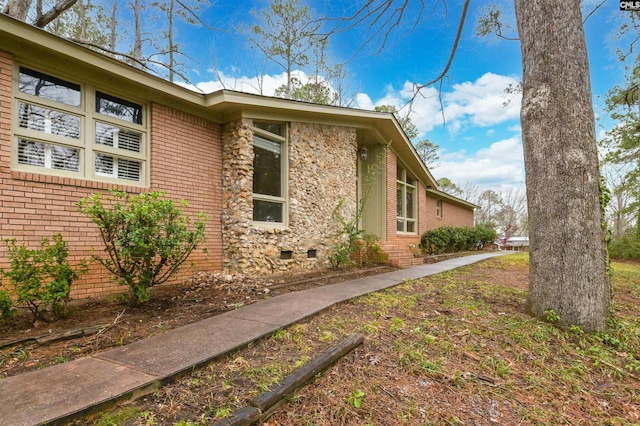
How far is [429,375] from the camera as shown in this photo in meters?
2.70

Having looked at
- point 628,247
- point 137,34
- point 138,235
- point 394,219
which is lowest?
point 628,247

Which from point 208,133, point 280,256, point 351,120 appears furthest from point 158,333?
point 351,120

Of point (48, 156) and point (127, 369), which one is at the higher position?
point (48, 156)

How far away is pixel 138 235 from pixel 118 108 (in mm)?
2577

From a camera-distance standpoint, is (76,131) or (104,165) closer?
(76,131)

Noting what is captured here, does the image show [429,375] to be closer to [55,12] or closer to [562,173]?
[562,173]

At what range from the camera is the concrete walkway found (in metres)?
1.89

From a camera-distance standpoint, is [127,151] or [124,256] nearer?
[124,256]

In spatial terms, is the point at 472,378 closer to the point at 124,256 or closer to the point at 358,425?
the point at 358,425

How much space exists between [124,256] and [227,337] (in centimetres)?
188

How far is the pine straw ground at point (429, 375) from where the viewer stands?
84.1 inches

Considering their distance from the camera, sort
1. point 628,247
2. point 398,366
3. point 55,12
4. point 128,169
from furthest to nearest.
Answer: point 628,247
point 55,12
point 128,169
point 398,366

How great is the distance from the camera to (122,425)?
1832 millimetres

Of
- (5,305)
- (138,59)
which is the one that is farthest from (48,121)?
(138,59)
